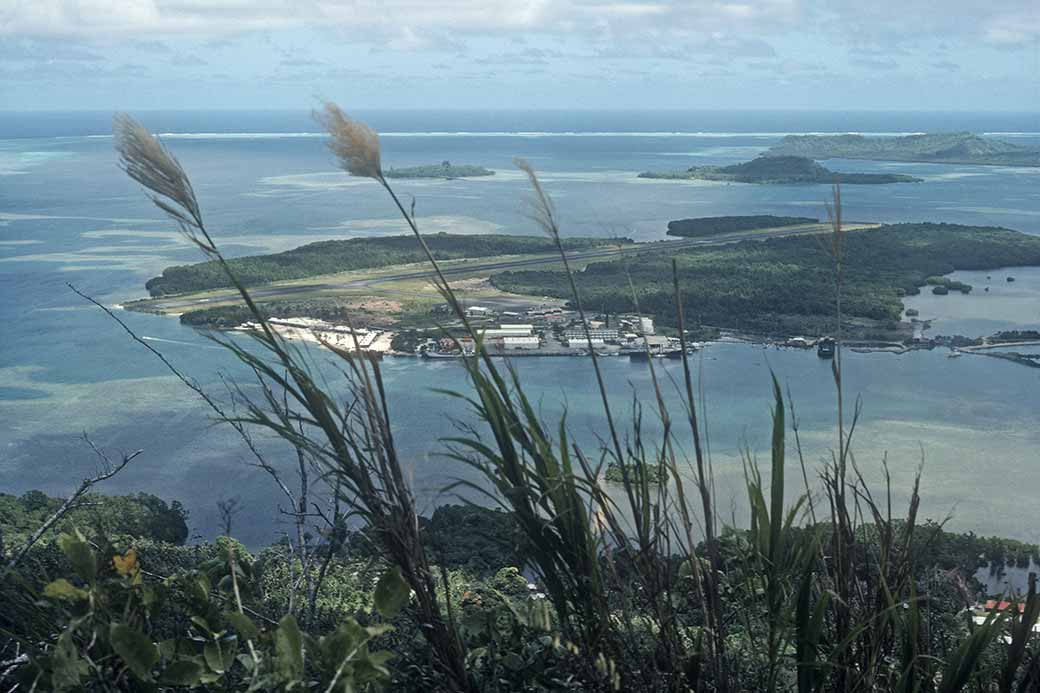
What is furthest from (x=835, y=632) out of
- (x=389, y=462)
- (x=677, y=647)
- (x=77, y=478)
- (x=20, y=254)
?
(x=20, y=254)

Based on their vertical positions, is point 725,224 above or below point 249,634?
below

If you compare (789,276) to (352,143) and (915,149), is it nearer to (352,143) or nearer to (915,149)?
(352,143)

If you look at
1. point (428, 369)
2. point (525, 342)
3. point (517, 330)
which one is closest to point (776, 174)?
point (517, 330)

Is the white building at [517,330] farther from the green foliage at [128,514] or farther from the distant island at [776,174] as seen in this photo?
the distant island at [776,174]

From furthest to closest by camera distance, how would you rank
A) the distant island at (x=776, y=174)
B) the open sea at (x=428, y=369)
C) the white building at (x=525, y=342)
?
the distant island at (x=776, y=174) → the white building at (x=525, y=342) → the open sea at (x=428, y=369)

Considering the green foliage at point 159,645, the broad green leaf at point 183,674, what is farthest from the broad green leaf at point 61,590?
the broad green leaf at point 183,674

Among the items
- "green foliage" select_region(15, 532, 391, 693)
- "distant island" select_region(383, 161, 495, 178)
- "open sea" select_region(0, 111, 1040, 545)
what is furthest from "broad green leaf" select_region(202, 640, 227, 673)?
"distant island" select_region(383, 161, 495, 178)
